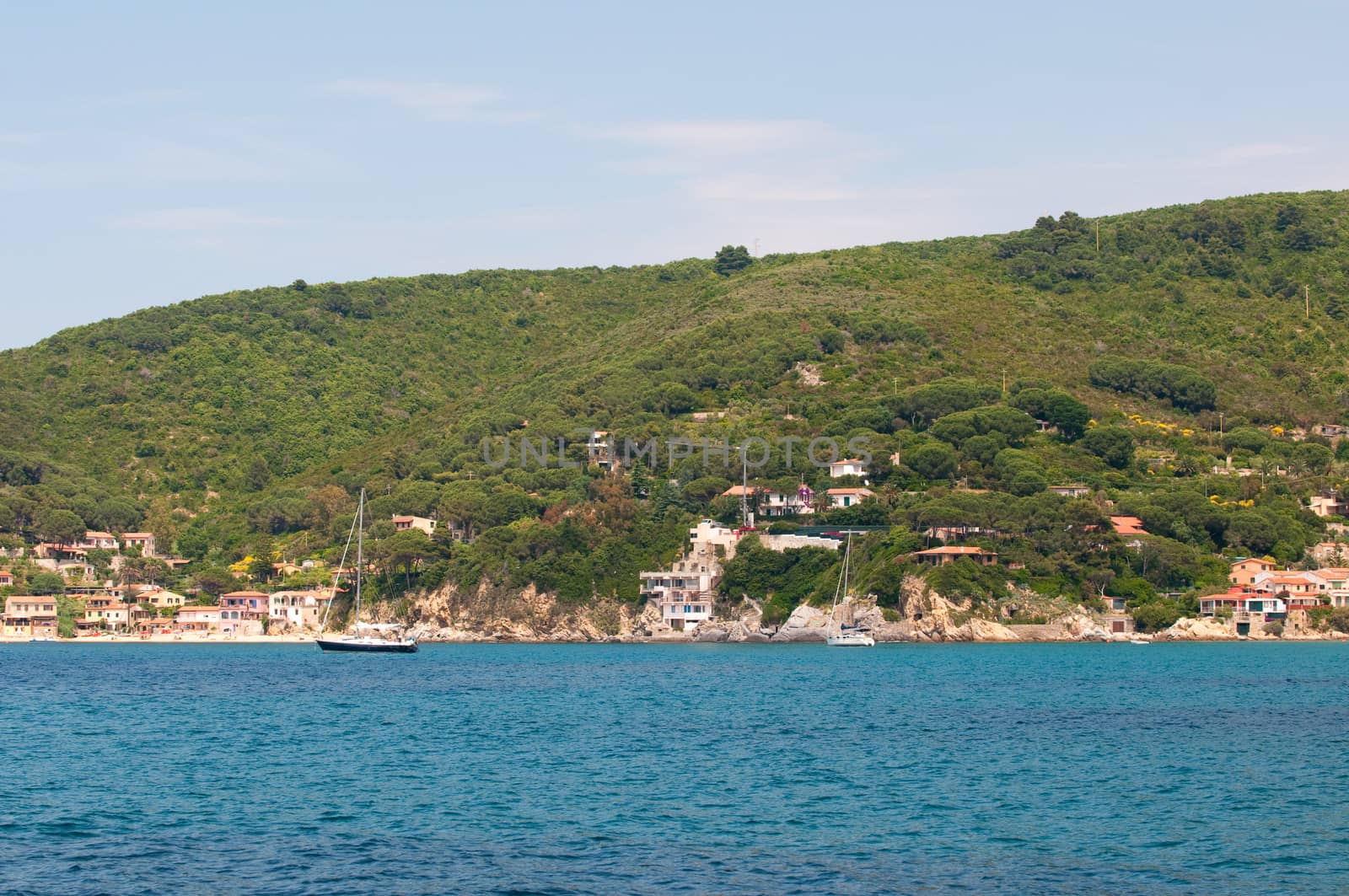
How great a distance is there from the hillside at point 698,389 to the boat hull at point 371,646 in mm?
14861

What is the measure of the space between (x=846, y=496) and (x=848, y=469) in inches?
185

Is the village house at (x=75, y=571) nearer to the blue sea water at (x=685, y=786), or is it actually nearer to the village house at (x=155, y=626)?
the village house at (x=155, y=626)

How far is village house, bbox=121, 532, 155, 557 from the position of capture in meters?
127

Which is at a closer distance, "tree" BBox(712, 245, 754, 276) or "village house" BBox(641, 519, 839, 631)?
"village house" BBox(641, 519, 839, 631)

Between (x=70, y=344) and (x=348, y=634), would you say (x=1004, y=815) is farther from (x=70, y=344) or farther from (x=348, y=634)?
(x=70, y=344)

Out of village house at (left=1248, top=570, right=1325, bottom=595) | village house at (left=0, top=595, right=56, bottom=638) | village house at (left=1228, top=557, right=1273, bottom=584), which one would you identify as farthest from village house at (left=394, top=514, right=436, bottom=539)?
village house at (left=1248, top=570, right=1325, bottom=595)

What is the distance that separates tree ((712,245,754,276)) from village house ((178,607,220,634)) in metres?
88.7

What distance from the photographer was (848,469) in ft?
352

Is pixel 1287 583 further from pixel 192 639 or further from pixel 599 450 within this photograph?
pixel 192 639

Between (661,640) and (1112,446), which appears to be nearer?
(661,640)

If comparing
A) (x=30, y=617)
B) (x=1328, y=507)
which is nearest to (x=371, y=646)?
(x=30, y=617)

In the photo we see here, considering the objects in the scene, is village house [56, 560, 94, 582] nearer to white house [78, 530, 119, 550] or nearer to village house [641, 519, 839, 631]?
white house [78, 530, 119, 550]

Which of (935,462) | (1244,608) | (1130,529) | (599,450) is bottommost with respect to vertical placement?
(1244,608)

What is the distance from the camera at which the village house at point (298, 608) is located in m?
110
